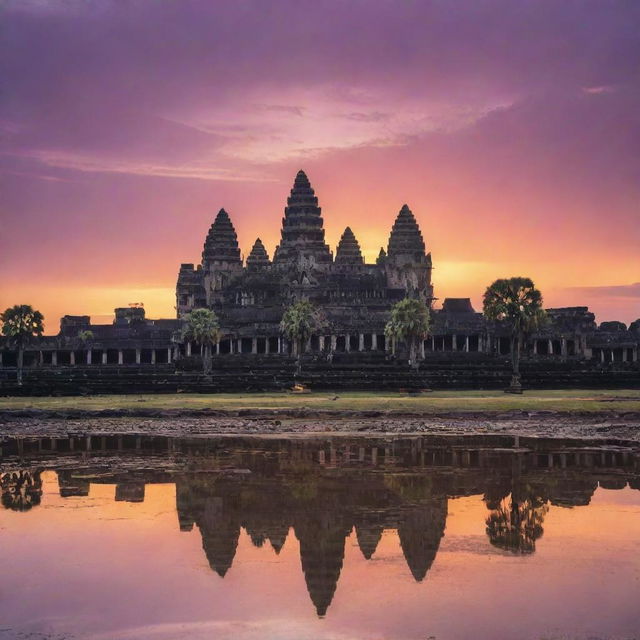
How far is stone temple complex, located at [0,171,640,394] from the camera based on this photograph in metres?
72.1

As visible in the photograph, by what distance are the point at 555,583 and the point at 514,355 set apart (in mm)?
56282

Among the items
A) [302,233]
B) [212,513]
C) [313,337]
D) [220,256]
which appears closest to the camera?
[212,513]

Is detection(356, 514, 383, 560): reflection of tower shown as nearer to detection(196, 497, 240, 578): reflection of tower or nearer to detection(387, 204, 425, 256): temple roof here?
detection(196, 497, 240, 578): reflection of tower

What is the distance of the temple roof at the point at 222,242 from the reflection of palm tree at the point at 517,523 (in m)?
134

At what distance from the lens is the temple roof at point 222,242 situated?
16225cm

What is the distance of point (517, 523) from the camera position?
2620 centimetres

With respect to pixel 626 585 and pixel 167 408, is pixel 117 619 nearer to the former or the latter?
pixel 626 585

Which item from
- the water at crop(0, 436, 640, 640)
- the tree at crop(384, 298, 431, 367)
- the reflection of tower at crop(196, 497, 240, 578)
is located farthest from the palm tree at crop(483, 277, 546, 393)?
the reflection of tower at crop(196, 497, 240, 578)

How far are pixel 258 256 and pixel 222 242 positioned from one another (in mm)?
5690

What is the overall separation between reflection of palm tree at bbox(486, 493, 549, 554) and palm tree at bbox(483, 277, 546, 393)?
48.4m

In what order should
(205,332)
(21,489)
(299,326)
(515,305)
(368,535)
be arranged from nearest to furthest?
(368,535)
(21,489)
(515,305)
(205,332)
(299,326)

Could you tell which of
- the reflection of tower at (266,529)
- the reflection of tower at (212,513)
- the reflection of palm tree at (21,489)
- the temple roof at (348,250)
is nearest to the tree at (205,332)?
the reflection of palm tree at (21,489)

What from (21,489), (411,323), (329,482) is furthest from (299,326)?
(21,489)

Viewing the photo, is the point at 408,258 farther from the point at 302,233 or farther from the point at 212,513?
the point at 212,513
